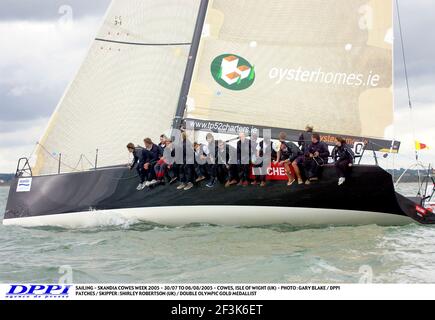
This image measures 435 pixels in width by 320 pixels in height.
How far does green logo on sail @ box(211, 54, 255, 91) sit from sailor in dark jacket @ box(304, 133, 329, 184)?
1933mm

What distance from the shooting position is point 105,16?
13.4m

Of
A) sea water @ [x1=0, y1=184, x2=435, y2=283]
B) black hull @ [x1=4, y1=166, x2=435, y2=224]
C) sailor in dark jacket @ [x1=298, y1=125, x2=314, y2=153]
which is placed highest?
sailor in dark jacket @ [x1=298, y1=125, x2=314, y2=153]

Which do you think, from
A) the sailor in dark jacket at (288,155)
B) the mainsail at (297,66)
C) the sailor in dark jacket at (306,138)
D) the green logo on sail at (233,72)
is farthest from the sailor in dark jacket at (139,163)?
the sailor in dark jacket at (306,138)

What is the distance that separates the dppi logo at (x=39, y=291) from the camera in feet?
15.0

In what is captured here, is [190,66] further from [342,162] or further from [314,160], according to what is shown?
[342,162]

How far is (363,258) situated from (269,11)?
5.81 m

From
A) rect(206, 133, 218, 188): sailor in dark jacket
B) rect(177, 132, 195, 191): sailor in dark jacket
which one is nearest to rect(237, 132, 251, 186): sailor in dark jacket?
rect(206, 133, 218, 188): sailor in dark jacket

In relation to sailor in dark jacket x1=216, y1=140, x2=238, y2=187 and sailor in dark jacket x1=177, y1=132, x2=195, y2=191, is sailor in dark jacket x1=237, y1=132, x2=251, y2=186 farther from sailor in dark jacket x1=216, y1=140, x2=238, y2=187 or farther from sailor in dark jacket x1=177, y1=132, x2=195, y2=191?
sailor in dark jacket x1=177, y1=132, x2=195, y2=191

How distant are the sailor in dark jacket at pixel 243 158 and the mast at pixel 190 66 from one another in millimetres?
1515

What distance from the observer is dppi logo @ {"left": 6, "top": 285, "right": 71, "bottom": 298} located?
4577 millimetres

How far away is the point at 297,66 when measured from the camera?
11.9 m

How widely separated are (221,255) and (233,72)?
15.7 ft

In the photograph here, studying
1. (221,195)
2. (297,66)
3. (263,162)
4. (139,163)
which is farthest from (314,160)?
(139,163)

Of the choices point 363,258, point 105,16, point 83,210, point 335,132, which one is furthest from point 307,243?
point 105,16
